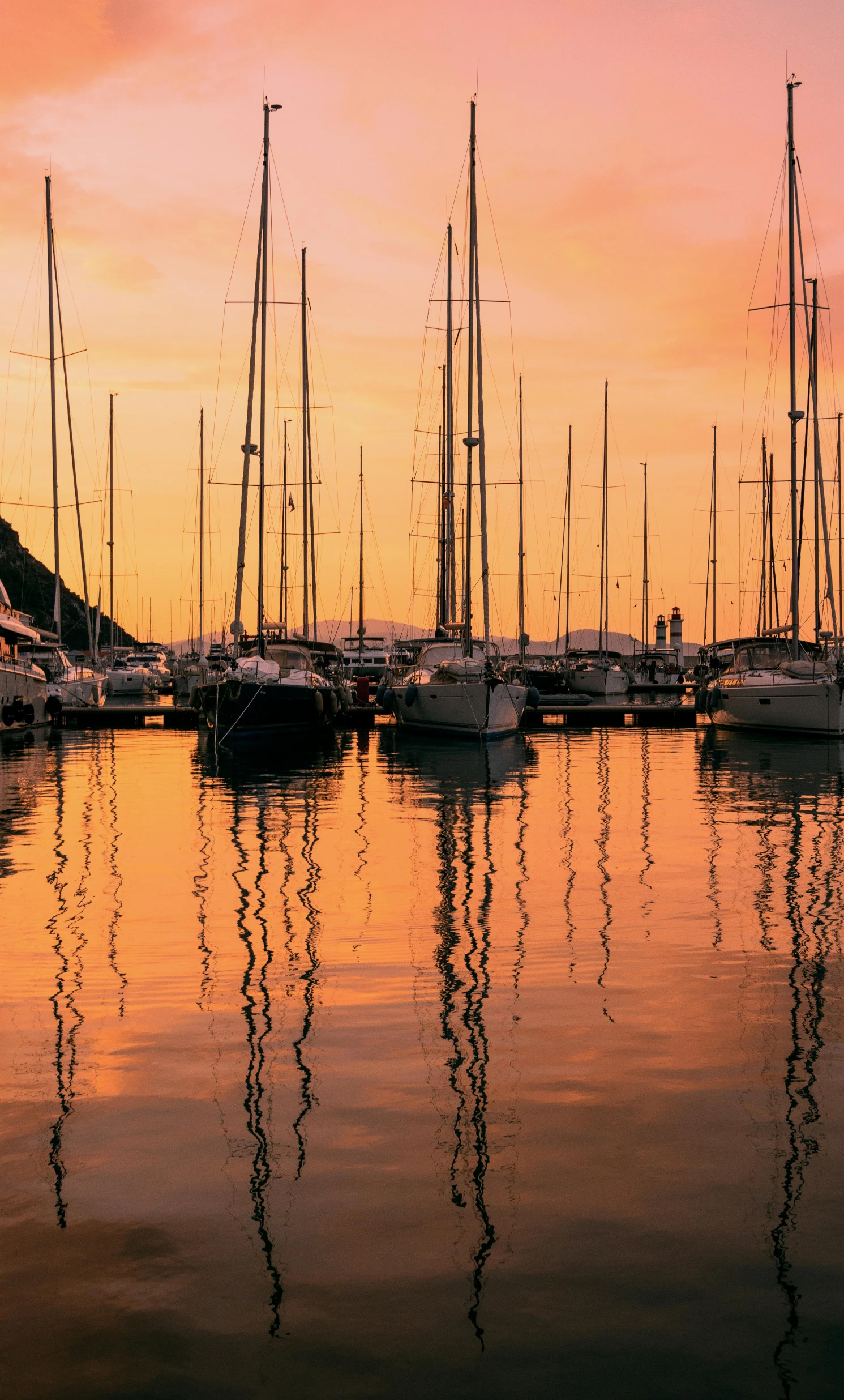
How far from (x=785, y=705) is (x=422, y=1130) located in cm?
3357

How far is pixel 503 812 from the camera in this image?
20.3 m

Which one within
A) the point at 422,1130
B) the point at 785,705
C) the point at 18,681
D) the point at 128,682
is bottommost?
the point at 422,1130

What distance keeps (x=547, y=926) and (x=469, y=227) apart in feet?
105

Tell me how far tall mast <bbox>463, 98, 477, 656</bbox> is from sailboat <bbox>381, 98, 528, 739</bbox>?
0.02 metres

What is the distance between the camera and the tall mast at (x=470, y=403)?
1487 inches

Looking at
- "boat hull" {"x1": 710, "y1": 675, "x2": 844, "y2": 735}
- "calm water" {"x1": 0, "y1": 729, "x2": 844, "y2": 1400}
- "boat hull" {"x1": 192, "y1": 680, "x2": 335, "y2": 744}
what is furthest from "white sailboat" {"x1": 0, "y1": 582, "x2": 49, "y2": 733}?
"calm water" {"x1": 0, "y1": 729, "x2": 844, "y2": 1400}

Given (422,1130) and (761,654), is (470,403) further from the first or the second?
(422,1130)

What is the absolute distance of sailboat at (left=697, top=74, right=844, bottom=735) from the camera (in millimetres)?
36938

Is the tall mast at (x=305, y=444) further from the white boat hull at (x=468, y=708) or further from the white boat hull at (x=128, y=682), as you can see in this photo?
the white boat hull at (x=128, y=682)

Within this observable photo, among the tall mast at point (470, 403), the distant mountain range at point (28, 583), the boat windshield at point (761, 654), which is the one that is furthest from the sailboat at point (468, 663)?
the distant mountain range at point (28, 583)

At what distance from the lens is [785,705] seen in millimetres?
38062

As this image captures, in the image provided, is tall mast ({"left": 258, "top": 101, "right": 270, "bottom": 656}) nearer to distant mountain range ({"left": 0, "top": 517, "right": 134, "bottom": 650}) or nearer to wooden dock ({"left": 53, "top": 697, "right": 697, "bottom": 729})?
wooden dock ({"left": 53, "top": 697, "right": 697, "bottom": 729})

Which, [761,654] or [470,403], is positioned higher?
[470,403]

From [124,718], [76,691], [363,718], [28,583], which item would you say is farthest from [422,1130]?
[28,583]
